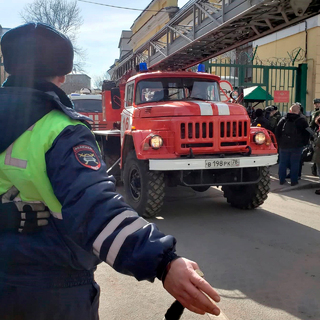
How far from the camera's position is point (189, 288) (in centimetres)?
109

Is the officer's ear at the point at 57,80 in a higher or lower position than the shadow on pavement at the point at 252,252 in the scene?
higher

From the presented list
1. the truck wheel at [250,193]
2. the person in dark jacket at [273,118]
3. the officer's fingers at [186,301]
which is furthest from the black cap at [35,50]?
the person in dark jacket at [273,118]

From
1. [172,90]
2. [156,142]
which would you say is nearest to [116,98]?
[172,90]

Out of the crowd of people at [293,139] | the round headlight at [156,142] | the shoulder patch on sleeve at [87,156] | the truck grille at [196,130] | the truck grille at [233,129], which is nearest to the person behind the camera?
the shoulder patch on sleeve at [87,156]

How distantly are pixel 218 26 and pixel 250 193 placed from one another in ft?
12.2

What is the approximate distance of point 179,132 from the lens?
532 centimetres

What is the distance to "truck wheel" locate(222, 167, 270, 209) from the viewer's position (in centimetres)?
587

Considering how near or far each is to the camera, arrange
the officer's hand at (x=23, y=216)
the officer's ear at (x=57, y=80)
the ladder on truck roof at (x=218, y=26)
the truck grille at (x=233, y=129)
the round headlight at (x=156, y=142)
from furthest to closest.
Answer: the ladder on truck roof at (x=218, y=26)
the truck grille at (x=233, y=129)
the round headlight at (x=156, y=142)
the officer's ear at (x=57, y=80)
the officer's hand at (x=23, y=216)

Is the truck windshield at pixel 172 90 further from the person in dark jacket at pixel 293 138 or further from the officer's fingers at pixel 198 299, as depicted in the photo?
the officer's fingers at pixel 198 299

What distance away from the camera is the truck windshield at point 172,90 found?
6344 millimetres

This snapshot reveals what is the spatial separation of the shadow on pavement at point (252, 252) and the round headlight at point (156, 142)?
3.65ft

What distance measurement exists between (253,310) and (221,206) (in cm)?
356

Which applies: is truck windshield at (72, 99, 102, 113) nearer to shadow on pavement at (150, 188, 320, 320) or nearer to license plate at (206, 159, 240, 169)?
shadow on pavement at (150, 188, 320, 320)

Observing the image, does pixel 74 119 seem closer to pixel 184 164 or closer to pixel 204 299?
pixel 204 299
